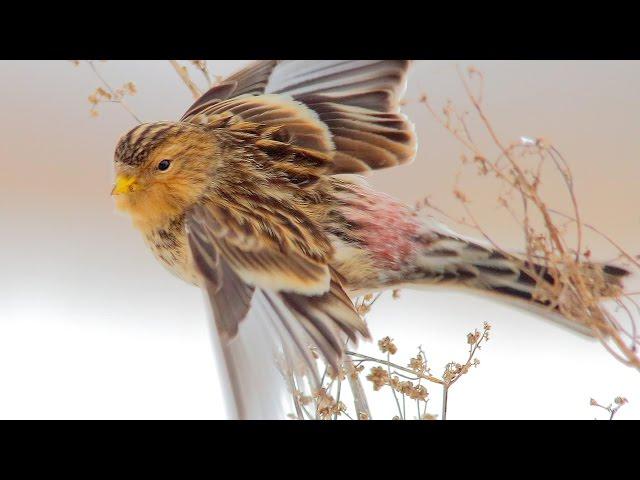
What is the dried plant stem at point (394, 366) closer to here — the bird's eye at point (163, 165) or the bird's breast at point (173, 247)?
the bird's breast at point (173, 247)

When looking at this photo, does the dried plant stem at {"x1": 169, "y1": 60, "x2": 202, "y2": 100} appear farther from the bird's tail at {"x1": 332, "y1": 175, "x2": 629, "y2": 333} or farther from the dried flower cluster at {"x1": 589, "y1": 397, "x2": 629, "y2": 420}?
the dried flower cluster at {"x1": 589, "y1": 397, "x2": 629, "y2": 420}

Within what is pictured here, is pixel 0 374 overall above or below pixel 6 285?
below

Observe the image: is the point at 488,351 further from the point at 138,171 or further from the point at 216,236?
the point at 138,171

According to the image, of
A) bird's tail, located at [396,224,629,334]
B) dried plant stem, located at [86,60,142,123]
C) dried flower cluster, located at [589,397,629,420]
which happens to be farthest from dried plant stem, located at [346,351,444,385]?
dried plant stem, located at [86,60,142,123]

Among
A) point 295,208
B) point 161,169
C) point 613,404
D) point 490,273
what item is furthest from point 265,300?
point 613,404

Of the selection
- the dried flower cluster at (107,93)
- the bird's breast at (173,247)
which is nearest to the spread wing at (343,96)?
the dried flower cluster at (107,93)
